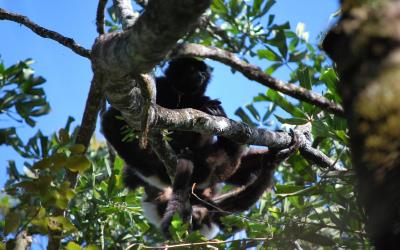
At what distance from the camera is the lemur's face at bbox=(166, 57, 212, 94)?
23.5ft

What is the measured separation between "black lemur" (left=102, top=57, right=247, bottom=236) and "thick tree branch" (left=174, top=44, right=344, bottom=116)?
2674 mm

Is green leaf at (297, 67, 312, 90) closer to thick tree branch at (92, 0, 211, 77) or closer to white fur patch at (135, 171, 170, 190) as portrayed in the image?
white fur patch at (135, 171, 170, 190)

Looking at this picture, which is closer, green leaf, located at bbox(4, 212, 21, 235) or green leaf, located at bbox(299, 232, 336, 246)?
green leaf, located at bbox(4, 212, 21, 235)

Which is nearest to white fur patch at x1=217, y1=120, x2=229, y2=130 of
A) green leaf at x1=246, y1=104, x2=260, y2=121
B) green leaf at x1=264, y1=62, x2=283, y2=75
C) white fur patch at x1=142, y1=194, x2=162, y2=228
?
white fur patch at x1=142, y1=194, x2=162, y2=228

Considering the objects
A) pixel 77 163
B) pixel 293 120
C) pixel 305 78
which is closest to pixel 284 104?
pixel 293 120

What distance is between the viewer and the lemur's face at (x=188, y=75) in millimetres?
7164

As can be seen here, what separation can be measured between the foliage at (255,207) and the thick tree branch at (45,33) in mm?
528

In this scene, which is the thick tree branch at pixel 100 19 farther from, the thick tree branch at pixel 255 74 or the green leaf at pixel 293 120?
the thick tree branch at pixel 255 74

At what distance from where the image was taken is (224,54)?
2.65m

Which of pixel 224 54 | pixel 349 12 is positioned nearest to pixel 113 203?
pixel 224 54

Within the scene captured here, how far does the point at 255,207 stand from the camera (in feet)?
25.4

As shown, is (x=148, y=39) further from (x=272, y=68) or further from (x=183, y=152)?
(x=272, y=68)

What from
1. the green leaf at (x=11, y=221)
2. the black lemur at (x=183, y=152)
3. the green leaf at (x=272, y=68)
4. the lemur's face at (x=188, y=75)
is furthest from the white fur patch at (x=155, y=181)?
the green leaf at (x=11, y=221)

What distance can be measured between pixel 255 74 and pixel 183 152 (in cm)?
338
